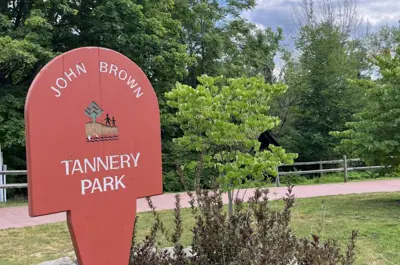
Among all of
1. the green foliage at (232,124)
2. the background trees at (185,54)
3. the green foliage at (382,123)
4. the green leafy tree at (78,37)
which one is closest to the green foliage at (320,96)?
the background trees at (185,54)

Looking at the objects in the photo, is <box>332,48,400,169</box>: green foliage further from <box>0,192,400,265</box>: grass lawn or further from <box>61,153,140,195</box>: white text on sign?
<box>61,153,140,195</box>: white text on sign

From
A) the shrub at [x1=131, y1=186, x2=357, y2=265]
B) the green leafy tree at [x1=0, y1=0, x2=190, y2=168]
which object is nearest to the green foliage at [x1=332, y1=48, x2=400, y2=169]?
the shrub at [x1=131, y1=186, x2=357, y2=265]

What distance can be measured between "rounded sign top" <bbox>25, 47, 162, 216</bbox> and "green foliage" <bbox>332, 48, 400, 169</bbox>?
6348 mm

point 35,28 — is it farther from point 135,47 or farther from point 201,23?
point 201,23

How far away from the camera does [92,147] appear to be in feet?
8.73

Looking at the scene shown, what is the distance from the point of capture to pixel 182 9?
682 inches

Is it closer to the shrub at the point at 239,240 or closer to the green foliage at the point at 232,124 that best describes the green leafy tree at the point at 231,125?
the green foliage at the point at 232,124

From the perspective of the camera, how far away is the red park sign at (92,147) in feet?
8.09

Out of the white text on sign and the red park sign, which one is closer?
the red park sign

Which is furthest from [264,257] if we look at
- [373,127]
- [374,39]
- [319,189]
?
[374,39]

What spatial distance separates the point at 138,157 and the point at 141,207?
673 cm

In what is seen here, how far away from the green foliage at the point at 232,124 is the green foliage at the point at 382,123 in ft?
9.90

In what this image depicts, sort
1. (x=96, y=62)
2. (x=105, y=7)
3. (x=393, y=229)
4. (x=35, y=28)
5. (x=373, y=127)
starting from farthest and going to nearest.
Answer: (x=105, y=7) → (x=35, y=28) → (x=373, y=127) → (x=393, y=229) → (x=96, y=62)

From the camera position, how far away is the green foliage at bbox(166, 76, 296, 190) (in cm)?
579
